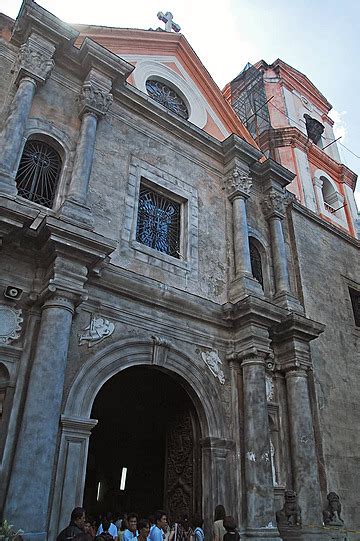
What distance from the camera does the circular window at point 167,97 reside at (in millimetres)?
11961

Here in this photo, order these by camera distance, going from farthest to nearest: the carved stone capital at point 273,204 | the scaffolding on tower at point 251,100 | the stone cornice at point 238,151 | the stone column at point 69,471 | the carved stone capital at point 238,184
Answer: the scaffolding on tower at point 251,100 → the carved stone capital at point 273,204 → the stone cornice at point 238,151 → the carved stone capital at point 238,184 → the stone column at point 69,471

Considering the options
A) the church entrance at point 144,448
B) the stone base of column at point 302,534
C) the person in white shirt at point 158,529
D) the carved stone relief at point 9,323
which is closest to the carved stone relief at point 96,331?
the carved stone relief at point 9,323

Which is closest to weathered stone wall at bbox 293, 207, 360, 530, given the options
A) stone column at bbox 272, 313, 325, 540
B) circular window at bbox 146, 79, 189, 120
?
stone column at bbox 272, 313, 325, 540

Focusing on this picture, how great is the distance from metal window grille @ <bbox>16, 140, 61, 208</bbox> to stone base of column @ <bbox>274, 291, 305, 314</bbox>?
5341mm

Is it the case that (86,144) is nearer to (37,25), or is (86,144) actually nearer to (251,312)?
(37,25)

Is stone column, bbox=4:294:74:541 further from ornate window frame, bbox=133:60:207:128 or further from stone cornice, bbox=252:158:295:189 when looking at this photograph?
ornate window frame, bbox=133:60:207:128

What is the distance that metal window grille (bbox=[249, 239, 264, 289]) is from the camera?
10992 mm

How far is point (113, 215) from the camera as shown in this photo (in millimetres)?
8523

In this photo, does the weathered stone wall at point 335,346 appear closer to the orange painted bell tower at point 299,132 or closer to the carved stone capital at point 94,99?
the orange painted bell tower at point 299,132

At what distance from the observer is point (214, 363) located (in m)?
8.61

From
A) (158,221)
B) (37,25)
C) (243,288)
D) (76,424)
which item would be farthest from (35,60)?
(76,424)

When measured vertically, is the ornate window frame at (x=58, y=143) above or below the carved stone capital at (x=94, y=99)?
below

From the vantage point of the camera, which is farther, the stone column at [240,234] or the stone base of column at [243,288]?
the stone column at [240,234]

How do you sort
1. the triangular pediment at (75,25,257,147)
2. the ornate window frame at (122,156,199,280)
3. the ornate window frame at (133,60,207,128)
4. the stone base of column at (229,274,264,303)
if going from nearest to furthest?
the ornate window frame at (122,156,199,280) < the stone base of column at (229,274,264,303) < the triangular pediment at (75,25,257,147) < the ornate window frame at (133,60,207,128)
